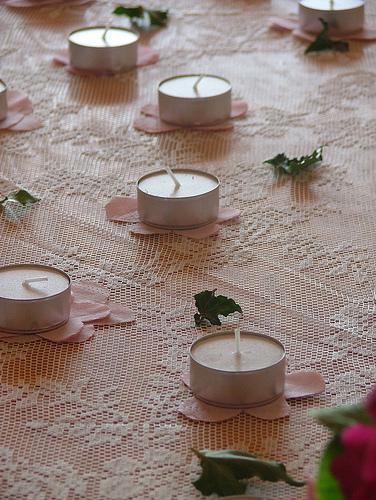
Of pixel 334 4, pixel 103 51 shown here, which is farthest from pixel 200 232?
pixel 334 4

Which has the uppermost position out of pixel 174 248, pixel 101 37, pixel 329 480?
pixel 329 480

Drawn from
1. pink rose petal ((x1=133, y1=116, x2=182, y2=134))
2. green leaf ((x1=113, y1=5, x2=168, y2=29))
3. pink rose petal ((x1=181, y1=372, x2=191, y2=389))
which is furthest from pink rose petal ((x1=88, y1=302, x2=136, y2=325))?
green leaf ((x1=113, y1=5, x2=168, y2=29))

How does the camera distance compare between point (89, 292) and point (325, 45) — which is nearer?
point (89, 292)

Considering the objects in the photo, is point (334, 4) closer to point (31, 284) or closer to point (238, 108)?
point (238, 108)

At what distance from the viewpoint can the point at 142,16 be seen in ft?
8.60

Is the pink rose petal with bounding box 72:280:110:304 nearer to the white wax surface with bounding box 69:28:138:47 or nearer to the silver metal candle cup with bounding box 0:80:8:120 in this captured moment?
the silver metal candle cup with bounding box 0:80:8:120

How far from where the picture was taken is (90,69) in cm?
233

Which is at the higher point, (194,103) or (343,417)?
(343,417)

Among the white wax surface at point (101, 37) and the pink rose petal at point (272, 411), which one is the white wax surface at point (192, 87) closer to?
the white wax surface at point (101, 37)

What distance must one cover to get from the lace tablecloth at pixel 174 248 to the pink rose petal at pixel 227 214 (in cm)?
2

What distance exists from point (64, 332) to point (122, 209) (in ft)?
1.36

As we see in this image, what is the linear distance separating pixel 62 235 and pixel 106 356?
15.0 inches

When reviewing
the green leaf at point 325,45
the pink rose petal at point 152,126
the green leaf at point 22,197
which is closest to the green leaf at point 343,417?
the green leaf at point 22,197

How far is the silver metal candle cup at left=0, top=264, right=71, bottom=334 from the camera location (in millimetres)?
1347
